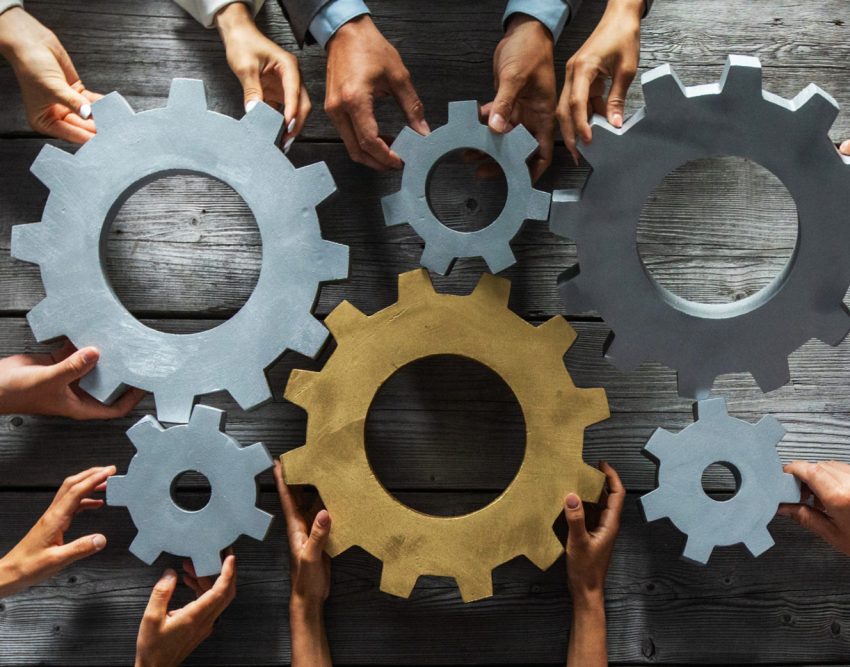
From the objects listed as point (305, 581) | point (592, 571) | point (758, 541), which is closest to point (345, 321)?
point (305, 581)

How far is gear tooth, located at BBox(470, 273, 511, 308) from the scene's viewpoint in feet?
2.53

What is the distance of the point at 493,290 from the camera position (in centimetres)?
77

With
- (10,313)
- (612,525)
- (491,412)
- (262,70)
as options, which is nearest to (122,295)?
(10,313)

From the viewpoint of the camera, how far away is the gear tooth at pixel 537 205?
2.44 ft

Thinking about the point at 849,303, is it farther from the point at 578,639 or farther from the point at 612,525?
the point at 578,639

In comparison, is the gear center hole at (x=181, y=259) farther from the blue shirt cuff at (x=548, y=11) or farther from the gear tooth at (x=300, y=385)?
the blue shirt cuff at (x=548, y=11)

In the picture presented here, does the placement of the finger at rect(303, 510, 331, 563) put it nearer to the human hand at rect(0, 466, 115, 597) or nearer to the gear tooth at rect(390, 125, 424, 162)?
the human hand at rect(0, 466, 115, 597)

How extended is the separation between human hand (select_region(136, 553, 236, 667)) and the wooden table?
8 cm

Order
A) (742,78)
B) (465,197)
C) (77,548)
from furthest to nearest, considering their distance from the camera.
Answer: (465,197), (77,548), (742,78)

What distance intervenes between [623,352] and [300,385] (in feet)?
1.17

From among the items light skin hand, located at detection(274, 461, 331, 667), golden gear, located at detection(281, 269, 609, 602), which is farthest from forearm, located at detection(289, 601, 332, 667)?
golden gear, located at detection(281, 269, 609, 602)

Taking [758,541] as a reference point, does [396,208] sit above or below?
above

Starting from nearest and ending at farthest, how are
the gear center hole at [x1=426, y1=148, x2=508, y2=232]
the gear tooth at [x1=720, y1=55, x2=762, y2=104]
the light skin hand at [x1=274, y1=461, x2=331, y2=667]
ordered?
the gear tooth at [x1=720, y1=55, x2=762, y2=104], the light skin hand at [x1=274, y1=461, x2=331, y2=667], the gear center hole at [x1=426, y1=148, x2=508, y2=232]

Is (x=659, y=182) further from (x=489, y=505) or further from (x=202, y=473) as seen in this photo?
(x=202, y=473)
